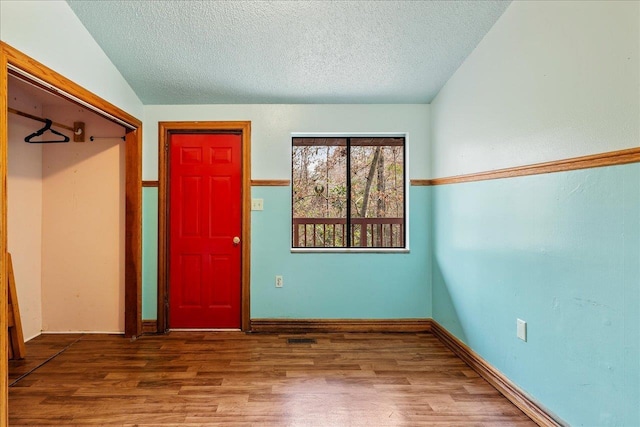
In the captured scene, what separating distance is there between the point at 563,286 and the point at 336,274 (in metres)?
1.87

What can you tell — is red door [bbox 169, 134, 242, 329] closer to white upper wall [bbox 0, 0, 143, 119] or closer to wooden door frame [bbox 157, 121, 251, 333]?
wooden door frame [bbox 157, 121, 251, 333]

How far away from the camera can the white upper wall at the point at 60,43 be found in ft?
5.24

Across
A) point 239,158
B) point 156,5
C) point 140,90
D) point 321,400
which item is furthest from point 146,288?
point 156,5

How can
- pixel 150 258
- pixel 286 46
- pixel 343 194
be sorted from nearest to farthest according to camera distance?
pixel 286 46 < pixel 150 258 < pixel 343 194

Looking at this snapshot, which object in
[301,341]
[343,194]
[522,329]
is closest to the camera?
[522,329]

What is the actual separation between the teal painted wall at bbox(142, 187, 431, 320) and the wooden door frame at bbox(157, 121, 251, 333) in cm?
7

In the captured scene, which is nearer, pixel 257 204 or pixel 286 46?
pixel 286 46

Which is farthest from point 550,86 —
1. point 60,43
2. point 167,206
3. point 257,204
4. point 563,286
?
point 167,206

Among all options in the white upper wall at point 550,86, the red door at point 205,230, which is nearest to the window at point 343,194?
the red door at point 205,230

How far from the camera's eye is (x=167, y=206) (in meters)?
3.07

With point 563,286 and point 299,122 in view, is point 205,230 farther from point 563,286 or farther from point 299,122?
point 563,286

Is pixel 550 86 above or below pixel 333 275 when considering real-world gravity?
above

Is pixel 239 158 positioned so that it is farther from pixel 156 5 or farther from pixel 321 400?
pixel 321 400

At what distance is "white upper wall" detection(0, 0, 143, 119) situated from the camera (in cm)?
160
